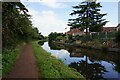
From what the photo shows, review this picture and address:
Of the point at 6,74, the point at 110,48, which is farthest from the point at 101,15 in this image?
the point at 6,74

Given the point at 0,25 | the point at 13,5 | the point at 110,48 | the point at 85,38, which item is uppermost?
the point at 13,5

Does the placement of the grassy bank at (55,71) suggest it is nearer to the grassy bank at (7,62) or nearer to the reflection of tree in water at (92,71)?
the reflection of tree in water at (92,71)

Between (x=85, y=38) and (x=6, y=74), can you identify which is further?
(x=85, y=38)

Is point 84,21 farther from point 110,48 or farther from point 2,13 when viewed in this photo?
point 2,13

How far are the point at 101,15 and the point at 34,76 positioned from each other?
4003 cm

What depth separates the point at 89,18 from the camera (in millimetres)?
48875

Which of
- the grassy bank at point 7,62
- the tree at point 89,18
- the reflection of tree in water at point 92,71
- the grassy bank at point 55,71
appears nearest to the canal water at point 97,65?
the reflection of tree in water at point 92,71

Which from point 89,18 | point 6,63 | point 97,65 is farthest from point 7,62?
point 89,18

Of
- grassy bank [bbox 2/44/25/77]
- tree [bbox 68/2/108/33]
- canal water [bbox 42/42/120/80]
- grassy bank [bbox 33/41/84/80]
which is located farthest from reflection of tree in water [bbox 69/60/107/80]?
tree [bbox 68/2/108/33]

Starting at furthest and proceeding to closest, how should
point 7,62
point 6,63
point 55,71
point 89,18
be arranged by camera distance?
point 89,18, point 7,62, point 6,63, point 55,71

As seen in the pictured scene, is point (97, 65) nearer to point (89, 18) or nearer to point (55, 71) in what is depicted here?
point (55, 71)

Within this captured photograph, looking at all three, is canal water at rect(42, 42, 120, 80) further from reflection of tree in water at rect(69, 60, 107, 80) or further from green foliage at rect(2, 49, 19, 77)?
green foliage at rect(2, 49, 19, 77)

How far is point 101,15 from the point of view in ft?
160

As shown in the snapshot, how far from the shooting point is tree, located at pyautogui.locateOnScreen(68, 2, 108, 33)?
48.4m
